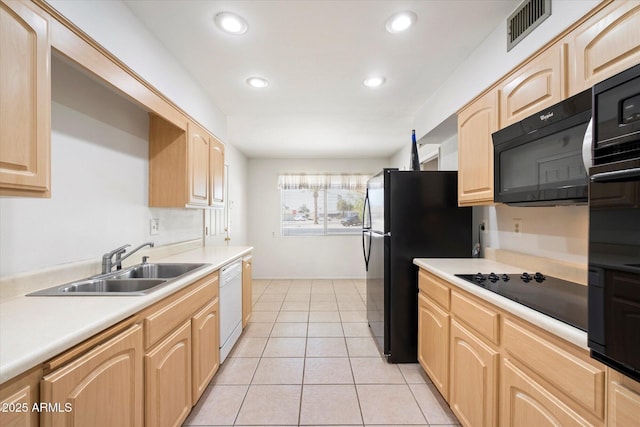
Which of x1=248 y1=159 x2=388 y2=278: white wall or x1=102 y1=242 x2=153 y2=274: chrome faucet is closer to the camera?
x1=102 y1=242 x2=153 y2=274: chrome faucet

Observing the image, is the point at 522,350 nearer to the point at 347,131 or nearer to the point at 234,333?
the point at 234,333

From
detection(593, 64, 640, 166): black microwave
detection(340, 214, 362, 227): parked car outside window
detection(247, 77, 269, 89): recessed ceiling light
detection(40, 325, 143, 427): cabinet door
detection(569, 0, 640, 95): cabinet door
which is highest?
detection(247, 77, 269, 89): recessed ceiling light

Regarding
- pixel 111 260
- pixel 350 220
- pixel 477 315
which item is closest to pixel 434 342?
pixel 477 315

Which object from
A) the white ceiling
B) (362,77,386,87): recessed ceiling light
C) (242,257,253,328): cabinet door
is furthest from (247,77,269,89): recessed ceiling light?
(242,257,253,328): cabinet door

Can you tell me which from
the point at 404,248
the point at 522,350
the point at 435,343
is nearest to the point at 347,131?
the point at 404,248

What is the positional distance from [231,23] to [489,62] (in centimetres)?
166

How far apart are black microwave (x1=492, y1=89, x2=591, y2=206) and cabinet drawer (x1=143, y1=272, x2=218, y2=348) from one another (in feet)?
6.22

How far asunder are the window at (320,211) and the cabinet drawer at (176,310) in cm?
360

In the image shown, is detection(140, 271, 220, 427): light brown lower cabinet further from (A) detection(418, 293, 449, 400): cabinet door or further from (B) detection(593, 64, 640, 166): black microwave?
(B) detection(593, 64, 640, 166): black microwave

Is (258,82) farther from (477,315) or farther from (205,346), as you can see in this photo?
(477,315)

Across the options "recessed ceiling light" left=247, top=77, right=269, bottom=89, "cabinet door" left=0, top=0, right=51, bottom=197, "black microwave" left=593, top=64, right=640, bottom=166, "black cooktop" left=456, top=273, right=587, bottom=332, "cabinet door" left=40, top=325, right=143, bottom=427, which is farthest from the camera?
"recessed ceiling light" left=247, top=77, right=269, bottom=89

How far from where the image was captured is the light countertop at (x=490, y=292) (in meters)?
0.92

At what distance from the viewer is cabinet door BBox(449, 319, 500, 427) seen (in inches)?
51.8

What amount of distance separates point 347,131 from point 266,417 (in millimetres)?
3288
